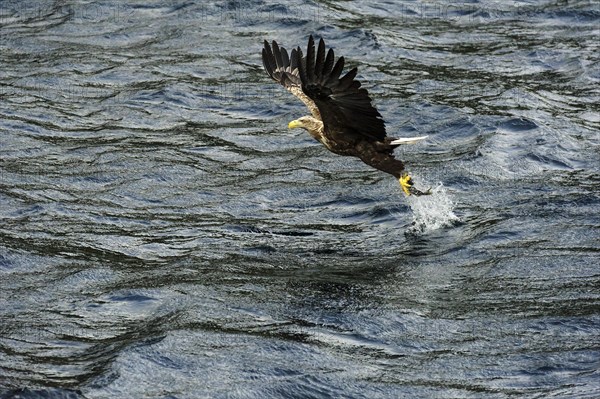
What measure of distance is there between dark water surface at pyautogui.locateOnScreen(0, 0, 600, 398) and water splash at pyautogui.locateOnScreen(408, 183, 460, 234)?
3cm

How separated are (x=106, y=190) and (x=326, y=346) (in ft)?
14.8

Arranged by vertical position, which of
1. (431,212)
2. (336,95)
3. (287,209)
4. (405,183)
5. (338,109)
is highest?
(336,95)

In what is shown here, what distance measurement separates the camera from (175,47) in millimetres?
16062

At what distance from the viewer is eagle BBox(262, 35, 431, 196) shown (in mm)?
9383

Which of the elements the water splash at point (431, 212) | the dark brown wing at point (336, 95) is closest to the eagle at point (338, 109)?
the dark brown wing at point (336, 95)

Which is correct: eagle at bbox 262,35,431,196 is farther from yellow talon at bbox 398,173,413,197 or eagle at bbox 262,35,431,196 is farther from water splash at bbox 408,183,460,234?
water splash at bbox 408,183,460,234

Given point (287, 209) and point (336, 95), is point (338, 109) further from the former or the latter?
point (287, 209)

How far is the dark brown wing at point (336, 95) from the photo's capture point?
9.31m

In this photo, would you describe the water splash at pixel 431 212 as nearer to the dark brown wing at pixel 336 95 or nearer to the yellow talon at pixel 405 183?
the yellow talon at pixel 405 183

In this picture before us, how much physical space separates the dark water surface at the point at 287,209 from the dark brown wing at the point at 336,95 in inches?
40.6

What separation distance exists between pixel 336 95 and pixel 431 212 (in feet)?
5.52

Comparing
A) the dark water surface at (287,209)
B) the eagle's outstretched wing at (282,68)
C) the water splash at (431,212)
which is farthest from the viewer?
the eagle's outstretched wing at (282,68)

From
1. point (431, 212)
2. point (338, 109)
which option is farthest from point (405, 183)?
point (338, 109)

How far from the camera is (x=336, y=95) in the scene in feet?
31.7
